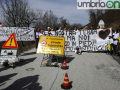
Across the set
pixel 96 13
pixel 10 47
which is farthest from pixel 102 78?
pixel 96 13

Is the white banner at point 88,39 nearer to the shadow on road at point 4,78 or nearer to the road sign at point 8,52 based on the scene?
the road sign at point 8,52

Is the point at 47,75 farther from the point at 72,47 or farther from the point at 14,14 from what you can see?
the point at 14,14

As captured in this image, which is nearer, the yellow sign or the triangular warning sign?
the yellow sign

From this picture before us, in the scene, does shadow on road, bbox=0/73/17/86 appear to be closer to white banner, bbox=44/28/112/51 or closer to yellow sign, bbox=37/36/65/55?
yellow sign, bbox=37/36/65/55

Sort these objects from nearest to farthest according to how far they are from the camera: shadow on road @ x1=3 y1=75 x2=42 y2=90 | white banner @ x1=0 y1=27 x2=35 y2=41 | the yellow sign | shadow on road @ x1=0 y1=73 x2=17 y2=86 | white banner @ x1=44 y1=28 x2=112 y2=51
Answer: shadow on road @ x1=3 y1=75 x2=42 y2=90, shadow on road @ x1=0 y1=73 x2=17 y2=86, the yellow sign, white banner @ x1=44 y1=28 x2=112 y2=51, white banner @ x1=0 y1=27 x2=35 y2=41

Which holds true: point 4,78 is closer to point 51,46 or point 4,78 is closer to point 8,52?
point 8,52

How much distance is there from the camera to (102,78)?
4.78 metres

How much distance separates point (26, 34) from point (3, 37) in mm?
2133

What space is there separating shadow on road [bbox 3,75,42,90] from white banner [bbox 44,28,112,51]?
21.1 feet

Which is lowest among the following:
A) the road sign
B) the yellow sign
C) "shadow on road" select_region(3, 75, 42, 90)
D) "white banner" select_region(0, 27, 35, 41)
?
"shadow on road" select_region(3, 75, 42, 90)

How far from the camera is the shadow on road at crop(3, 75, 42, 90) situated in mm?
4035

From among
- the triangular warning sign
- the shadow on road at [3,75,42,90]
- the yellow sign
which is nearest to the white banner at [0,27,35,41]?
the triangular warning sign

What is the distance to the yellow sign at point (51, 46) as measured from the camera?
21.3 feet

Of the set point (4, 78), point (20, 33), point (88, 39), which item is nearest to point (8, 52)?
point (4, 78)
